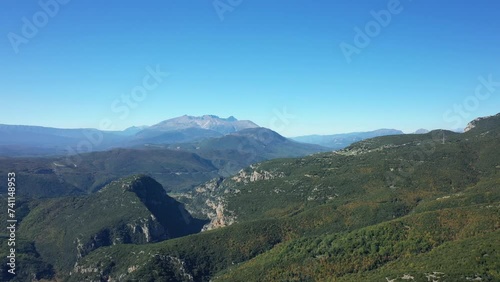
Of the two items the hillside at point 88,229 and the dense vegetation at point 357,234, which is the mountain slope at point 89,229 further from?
the dense vegetation at point 357,234

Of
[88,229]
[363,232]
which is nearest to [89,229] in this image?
[88,229]

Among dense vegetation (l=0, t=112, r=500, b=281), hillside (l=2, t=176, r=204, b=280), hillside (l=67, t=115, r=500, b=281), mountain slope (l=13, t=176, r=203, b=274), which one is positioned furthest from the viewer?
mountain slope (l=13, t=176, r=203, b=274)

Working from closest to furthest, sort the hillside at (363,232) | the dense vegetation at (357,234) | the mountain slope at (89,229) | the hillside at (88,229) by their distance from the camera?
the hillside at (363,232) → the dense vegetation at (357,234) → the hillside at (88,229) → the mountain slope at (89,229)

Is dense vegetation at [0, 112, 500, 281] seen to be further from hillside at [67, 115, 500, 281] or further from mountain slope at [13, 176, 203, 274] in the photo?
mountain slope at [13, 176, 203, 274]

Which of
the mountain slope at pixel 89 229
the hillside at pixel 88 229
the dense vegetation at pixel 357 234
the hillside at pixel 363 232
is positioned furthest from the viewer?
the mountain slope at pixel 89 229

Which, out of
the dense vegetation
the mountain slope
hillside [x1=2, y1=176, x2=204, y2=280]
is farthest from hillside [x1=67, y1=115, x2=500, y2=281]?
A: the mountain slope

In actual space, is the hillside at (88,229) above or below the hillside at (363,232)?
below

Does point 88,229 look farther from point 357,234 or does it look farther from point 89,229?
point 357,234

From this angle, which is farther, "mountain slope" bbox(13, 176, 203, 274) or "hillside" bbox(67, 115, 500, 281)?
"mountain slope" bbox(13, 176, 203, 274)

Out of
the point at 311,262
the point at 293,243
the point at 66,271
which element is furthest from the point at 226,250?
the point at 66,271

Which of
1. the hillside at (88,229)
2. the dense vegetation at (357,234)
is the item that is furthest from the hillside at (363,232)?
the hillside at (88,229)
